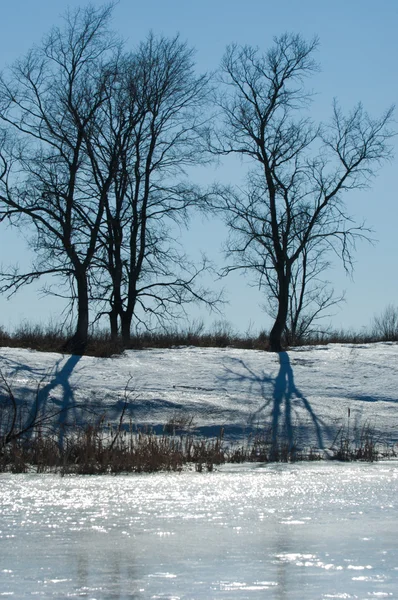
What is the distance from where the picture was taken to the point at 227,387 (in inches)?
521

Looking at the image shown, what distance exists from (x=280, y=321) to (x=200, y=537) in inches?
547

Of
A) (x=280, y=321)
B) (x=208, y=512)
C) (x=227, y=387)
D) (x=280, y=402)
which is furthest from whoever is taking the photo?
(x=280, y=321)

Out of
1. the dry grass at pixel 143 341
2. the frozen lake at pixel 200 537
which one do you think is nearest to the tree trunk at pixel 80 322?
the dry grass at pixel 143 341

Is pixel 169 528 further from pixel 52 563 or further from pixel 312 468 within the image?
pixel 312 468

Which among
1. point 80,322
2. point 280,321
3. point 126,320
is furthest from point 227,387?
point 126,320

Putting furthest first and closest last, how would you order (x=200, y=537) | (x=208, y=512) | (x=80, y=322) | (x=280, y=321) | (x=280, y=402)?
(x=280, y=321) → (x=80, y=322) → (x=280, y=402) → (x=208, y=512) → (x=200, y=537)

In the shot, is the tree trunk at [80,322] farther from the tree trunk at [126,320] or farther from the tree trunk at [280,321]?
the tree trunk at [280,321]

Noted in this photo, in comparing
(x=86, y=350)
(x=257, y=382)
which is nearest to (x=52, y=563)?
(x=257, y=382)

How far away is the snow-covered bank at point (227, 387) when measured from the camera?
11.4m

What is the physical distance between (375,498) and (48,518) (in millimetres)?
2720

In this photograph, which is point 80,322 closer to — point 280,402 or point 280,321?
point 280,321

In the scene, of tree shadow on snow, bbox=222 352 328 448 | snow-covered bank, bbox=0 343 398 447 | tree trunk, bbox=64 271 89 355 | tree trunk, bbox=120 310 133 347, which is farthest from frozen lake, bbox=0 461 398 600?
tree trunk, bbox=120 310 133 347

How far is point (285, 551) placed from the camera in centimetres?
461

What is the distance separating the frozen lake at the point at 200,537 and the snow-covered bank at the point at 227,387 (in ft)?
10.9
